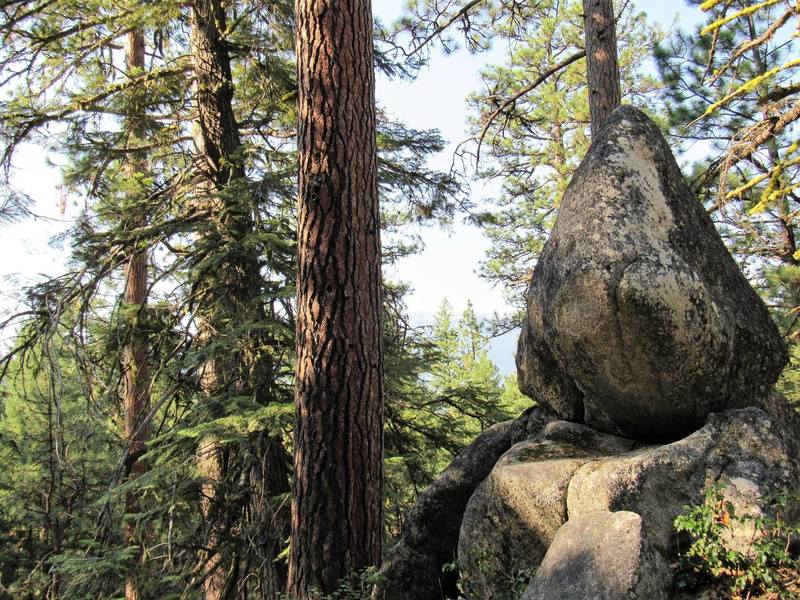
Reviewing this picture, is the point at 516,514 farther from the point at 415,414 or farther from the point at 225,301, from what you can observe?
the point at 225,301

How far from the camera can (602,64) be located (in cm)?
862

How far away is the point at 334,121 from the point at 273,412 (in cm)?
265

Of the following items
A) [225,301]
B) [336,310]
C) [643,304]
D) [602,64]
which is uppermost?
[602,64]

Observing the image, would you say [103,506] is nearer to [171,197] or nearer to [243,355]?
[243,355]

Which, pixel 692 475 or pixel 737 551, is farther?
pixel 692 475

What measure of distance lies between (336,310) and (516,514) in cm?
196

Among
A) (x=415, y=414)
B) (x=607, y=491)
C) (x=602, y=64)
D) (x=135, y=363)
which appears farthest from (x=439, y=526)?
(x=602, y=64)

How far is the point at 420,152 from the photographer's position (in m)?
8.72

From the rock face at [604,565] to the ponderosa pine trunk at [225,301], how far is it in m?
3.52

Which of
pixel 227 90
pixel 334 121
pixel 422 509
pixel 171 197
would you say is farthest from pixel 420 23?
pixel 422 509

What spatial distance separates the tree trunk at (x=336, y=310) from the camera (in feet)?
15.8

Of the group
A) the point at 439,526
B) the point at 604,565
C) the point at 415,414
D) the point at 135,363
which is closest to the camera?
the point at 604,565

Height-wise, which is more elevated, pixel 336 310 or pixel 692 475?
pixel 336 310

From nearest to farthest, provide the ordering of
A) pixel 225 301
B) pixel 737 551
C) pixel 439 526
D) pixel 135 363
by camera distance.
Answer: pixel 737 551, pixel 439 526, pixel 225 301, pixel 135 363
